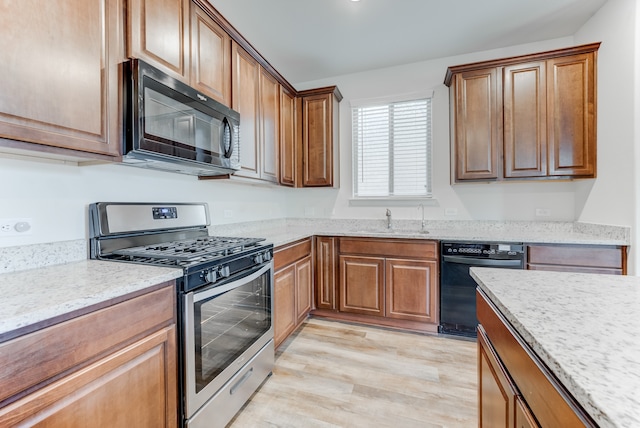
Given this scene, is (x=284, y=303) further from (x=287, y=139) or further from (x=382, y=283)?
(x=287, y=139)

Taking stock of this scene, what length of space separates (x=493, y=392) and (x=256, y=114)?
240 centimetres

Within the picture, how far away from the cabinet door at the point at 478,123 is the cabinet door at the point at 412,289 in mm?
996

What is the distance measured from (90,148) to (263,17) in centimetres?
191

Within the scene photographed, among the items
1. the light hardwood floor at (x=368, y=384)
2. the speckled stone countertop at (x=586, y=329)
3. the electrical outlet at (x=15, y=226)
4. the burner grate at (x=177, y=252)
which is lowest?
the light hardwood floor at (x=368, y=384)

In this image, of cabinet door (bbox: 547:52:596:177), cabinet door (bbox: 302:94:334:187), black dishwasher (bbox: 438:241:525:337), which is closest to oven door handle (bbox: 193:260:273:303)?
cabinet door (bbox: 302:94:334:187)

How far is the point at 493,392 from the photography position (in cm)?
98

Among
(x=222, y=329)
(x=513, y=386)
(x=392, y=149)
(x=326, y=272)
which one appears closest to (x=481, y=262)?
(x=326, y=272)

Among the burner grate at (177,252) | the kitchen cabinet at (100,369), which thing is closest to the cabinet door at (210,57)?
the burner grate at (177,252)

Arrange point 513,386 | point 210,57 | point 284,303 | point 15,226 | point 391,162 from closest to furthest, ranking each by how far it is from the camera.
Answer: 1. point 513,386
2. point 15,226
3. point 210,57
4. point 284,303
5. point 391,162

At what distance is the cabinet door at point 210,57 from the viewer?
1.78 metres

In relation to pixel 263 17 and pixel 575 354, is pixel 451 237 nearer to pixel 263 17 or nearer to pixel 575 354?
pixel 575 354

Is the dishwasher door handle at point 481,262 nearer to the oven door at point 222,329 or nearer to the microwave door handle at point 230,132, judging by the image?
the oven door at point 222,329

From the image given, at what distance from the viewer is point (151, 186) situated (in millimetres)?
1891

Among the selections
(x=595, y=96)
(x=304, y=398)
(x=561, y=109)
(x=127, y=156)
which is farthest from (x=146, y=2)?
(x=595, y=96)
